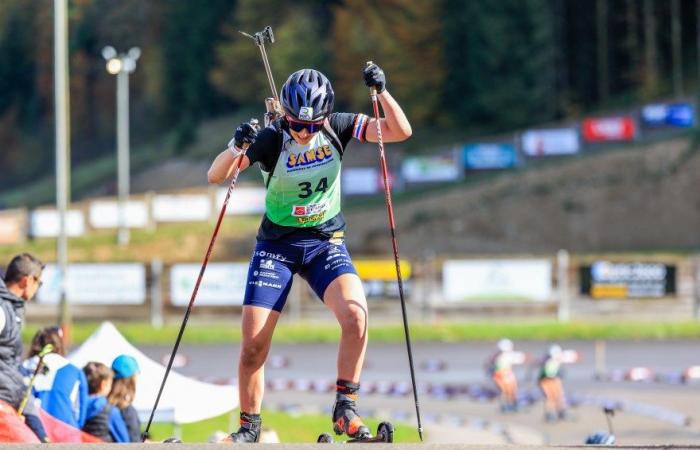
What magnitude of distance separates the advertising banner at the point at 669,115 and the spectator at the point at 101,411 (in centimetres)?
5607

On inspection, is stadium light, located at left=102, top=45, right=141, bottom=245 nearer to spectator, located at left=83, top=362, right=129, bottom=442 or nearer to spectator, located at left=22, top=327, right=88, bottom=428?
spectator, located at left=83, top=362, right=129, bottom=442

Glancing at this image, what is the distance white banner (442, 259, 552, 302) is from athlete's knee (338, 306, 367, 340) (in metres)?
27.6

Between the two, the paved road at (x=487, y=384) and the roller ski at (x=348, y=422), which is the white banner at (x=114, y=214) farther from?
the roller ski at (x=348, y=422)

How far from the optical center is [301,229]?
30.7ft

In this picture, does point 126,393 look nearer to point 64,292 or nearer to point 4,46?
point 64,292

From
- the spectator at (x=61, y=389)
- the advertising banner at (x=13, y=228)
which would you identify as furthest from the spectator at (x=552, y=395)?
the advertising banner at (x=13, y=228)

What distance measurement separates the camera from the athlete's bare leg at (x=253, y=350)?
9250 mm

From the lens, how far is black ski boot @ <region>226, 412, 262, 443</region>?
9234 mm

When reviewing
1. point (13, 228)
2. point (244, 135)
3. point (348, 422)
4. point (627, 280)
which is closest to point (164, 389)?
point (348, 422)

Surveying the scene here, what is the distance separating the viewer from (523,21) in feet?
249

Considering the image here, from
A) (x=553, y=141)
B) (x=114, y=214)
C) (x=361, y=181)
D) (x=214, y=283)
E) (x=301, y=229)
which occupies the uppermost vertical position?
(x=553, y=141)

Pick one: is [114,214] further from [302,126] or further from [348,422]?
[348,422]

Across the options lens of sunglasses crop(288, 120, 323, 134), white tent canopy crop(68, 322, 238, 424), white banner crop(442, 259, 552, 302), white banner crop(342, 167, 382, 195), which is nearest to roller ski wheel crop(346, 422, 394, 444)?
lens of sunglasses crop(288, 120, 323, 134)

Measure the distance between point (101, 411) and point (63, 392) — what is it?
50 cm
